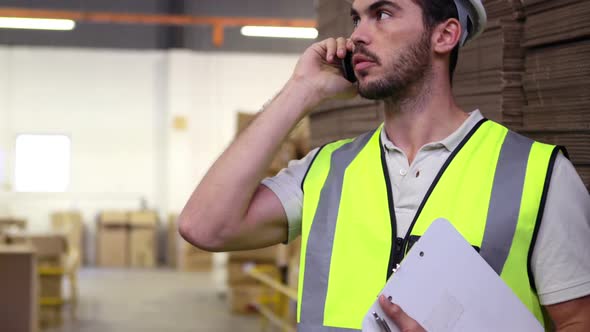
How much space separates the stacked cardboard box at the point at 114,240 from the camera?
14.3 meters

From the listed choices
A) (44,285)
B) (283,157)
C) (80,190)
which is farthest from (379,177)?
(80,190)

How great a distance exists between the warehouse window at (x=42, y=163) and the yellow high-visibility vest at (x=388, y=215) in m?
13.5

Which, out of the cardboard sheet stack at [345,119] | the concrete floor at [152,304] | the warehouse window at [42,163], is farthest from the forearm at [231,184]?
the warehouse window at [42,163]

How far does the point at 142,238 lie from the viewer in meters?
14.3

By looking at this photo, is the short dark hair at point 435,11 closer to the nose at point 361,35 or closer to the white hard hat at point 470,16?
the white hard hat at point 470,16

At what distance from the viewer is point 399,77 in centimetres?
182

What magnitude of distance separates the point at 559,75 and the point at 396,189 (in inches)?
21.0

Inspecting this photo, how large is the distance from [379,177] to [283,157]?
18.7 feet

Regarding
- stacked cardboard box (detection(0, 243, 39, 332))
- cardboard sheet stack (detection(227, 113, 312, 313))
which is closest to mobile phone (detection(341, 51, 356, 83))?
cardboard sheet stack (detection(227, 113, 312, 313))

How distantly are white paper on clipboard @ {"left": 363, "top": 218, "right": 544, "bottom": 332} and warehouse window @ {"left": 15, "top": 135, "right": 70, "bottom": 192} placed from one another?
13943mm

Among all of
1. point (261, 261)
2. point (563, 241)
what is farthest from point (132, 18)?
point (563, 241)

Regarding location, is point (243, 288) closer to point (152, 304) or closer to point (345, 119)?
point (152, 304)

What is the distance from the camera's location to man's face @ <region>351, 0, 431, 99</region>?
1.82 metres

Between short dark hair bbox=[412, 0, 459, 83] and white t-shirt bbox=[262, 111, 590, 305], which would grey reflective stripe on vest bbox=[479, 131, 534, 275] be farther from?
short dark hair bbox=[412, 0, 459, 83]
